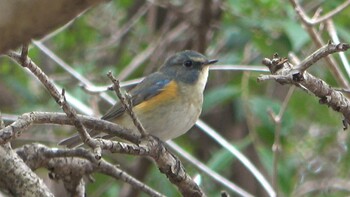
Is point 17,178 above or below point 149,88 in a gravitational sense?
below

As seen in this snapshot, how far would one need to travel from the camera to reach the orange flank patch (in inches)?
177

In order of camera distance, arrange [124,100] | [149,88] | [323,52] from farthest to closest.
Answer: [149,88], [124,100], [323,52]

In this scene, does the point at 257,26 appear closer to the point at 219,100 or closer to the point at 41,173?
the point at 219,100

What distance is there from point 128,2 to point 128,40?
60 cm

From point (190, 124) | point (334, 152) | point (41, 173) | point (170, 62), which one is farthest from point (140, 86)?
point (334, 152)

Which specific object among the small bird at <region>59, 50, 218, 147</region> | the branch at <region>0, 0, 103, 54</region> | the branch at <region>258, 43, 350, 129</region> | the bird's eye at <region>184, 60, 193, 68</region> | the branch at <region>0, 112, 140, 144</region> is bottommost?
the branch at <region>0, 0, 103, 54</region>

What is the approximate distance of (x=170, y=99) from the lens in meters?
4.50

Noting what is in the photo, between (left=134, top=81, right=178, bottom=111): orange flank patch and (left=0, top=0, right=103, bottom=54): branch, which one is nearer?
(left=0, top=0, right=103, bottom=54): branch

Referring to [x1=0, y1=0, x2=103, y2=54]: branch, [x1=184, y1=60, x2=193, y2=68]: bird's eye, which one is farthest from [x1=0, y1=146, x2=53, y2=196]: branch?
[x1=184, y1=60, x2=193, y2=68]: bird's eye

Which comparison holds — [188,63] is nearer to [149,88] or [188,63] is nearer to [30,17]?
[149,88]

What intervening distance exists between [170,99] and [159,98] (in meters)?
0.08

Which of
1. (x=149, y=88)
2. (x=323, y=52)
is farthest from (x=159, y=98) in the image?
(x=323, y=52)

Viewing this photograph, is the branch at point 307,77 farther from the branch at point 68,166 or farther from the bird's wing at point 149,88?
the bird's wing at point 149,88

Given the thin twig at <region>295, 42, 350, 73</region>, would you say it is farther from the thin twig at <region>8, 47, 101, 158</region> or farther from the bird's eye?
the bird's eye
